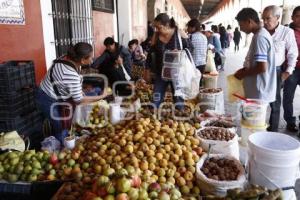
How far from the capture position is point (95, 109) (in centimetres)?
418

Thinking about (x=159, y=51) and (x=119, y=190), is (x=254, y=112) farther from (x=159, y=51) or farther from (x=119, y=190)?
(x=119, y=190)

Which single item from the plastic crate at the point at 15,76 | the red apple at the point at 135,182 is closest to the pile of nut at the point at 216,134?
the red apple at the point at 135,182

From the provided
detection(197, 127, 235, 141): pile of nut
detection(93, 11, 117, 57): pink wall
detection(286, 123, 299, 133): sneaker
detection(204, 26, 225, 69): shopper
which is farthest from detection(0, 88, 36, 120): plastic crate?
detection(204, 26, 225, 69): shopper

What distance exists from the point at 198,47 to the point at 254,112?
3039 mm

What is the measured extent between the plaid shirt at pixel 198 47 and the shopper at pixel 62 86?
10.6ft

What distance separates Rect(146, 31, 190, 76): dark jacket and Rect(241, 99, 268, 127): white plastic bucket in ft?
4.14

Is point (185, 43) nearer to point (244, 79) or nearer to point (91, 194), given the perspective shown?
point (244, 79)

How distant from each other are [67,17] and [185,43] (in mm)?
2606

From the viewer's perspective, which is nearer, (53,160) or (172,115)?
(53,160)

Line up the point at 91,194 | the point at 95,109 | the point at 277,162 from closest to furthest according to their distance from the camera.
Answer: the point at 91,194 → the point at 277,162 → the point at 95,109

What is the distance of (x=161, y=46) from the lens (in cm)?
447

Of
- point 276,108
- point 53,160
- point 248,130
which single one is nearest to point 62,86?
point 53,160

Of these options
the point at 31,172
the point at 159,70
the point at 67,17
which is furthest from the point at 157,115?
the point at 67,17

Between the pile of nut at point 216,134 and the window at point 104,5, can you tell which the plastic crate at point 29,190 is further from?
the window at point 104,5
